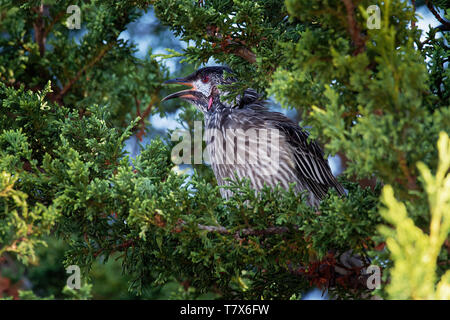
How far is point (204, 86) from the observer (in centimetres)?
408

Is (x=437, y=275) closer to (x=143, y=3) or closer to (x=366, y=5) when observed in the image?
(x=366, y=5)

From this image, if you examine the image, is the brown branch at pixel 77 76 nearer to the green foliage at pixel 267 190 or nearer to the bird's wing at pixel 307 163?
the green foliage at pixel 267 190

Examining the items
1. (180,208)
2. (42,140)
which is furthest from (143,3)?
(180,208)

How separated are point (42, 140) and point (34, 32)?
1.90 m

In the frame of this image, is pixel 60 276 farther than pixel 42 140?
Yes

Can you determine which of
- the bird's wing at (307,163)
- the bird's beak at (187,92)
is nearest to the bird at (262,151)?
the bird's wing at (307,163)

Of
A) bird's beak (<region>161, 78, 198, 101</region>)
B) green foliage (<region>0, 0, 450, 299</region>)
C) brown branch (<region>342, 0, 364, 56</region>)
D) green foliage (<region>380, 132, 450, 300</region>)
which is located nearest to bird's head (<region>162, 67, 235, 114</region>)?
bird's beak (<region>161, 78, 198, 101</region>)

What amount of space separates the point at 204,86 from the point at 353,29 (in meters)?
2.16

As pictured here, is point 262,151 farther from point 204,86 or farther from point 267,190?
point 267,190

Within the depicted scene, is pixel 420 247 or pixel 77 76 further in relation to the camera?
pixel 77 76

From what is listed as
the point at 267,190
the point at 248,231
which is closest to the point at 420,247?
the point at 267,190

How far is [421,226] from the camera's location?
189cm

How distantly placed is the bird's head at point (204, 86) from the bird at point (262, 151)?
187 mm

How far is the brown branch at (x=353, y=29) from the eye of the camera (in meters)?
2.00
